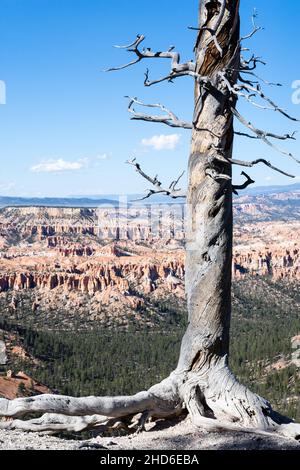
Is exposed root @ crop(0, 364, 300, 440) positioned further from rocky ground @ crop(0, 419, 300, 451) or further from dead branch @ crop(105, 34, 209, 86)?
dead branch @ crop(105, 34, 209, 86)

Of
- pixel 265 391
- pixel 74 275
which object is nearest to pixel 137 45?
pixel 265 391

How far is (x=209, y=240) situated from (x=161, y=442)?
6.06 ft

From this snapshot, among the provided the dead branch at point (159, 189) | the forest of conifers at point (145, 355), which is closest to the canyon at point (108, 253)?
the forest of conifers at point (145, 355)

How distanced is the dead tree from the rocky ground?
0.24 meters

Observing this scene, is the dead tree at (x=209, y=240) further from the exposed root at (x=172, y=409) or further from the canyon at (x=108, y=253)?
the canyon at (x=108, y=253)

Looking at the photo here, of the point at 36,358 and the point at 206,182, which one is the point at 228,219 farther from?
the point at 36,358

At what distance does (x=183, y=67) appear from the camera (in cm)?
555

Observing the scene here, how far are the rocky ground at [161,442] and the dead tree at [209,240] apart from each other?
24 cm

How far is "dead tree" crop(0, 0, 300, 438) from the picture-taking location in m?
5.12

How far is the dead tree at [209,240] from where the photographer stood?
5.12 metres

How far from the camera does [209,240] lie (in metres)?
5.39

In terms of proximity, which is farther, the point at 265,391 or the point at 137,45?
the point at 265,391

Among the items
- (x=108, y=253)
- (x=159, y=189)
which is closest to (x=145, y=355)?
(x=108, y=253)

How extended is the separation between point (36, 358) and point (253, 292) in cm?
6205
